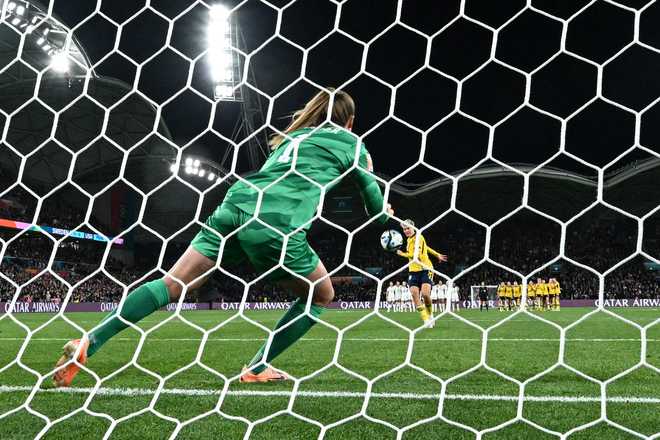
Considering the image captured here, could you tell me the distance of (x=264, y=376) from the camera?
9.43ft

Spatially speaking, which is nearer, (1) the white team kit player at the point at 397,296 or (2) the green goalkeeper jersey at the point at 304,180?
(2) the green goalkeeper jersey at the point at 304,180

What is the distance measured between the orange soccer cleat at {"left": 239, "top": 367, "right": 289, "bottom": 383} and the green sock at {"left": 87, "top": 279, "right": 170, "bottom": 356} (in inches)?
23.4

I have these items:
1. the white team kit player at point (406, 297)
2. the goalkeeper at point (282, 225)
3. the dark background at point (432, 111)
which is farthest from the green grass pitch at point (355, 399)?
the white team kit player at point (406, 297)

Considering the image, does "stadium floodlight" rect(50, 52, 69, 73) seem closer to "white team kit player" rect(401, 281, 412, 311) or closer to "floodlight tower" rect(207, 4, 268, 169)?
"floodlight tower" rect(207, 4, 268, 169)

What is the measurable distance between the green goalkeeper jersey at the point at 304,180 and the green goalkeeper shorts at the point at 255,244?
0.14ft

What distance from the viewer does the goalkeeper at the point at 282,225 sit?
237 centimetres

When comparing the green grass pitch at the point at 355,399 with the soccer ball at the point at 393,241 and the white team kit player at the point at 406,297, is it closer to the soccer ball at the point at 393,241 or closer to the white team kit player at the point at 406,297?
the soccer ball at the point at 393,241

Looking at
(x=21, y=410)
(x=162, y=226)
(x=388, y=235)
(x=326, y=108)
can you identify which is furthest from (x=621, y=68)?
(x=162, y=226)

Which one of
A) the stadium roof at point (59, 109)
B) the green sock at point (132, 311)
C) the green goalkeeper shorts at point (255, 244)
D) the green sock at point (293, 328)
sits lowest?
the stadium roof at point (59, 109)

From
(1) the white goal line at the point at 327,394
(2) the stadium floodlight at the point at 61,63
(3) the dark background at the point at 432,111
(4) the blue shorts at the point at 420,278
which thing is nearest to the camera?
(1) the white goal line at the point at 327,394

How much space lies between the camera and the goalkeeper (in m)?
2.37

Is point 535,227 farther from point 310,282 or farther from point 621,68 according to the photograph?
point 310,282

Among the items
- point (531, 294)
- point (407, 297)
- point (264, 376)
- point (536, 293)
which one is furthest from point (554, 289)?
point (264, 376)

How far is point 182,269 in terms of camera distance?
2.50 metres
